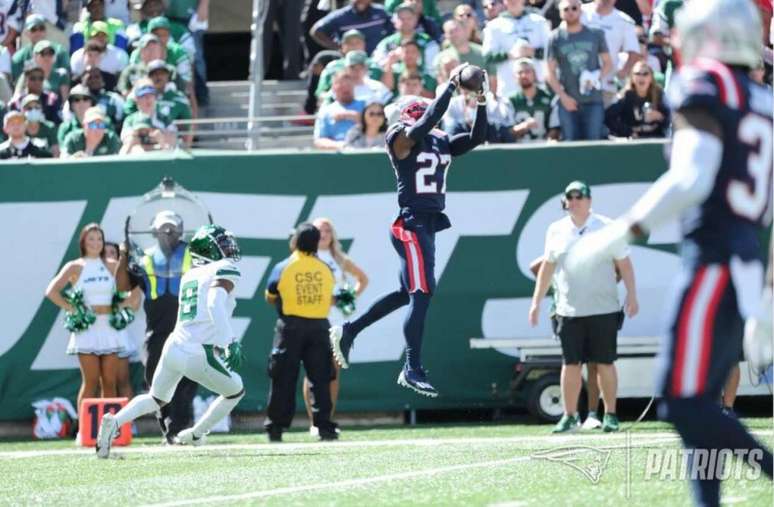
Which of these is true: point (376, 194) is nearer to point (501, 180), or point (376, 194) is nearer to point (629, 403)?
point (501, 180)

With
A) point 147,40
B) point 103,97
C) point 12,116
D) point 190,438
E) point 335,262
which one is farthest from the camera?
point 147,40

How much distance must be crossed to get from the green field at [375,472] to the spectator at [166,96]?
381 cm

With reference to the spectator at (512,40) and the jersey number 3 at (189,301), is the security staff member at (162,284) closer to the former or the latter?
the jersey number 3 at (189,301)

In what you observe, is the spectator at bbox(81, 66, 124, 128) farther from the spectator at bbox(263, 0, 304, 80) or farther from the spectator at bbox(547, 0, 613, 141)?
the spectator at bbox(547, 0, 613, 141)

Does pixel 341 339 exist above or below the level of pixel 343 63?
below

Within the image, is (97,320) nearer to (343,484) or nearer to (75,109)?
(75,109)

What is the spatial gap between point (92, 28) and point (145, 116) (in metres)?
2.11

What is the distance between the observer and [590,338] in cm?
1266

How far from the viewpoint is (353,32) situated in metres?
15.8

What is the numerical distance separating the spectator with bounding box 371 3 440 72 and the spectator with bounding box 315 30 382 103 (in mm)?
215

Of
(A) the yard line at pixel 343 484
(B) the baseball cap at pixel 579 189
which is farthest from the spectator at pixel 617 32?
(A) the yard line at pixel 343 484

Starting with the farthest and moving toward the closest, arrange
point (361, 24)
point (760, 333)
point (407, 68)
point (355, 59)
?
point (361, 24)
point (407, 68)
point (355, 59)
point (760, 333)

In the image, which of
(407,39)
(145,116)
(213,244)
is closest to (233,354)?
(213,244)

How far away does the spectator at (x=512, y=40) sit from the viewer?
15.1 meters
